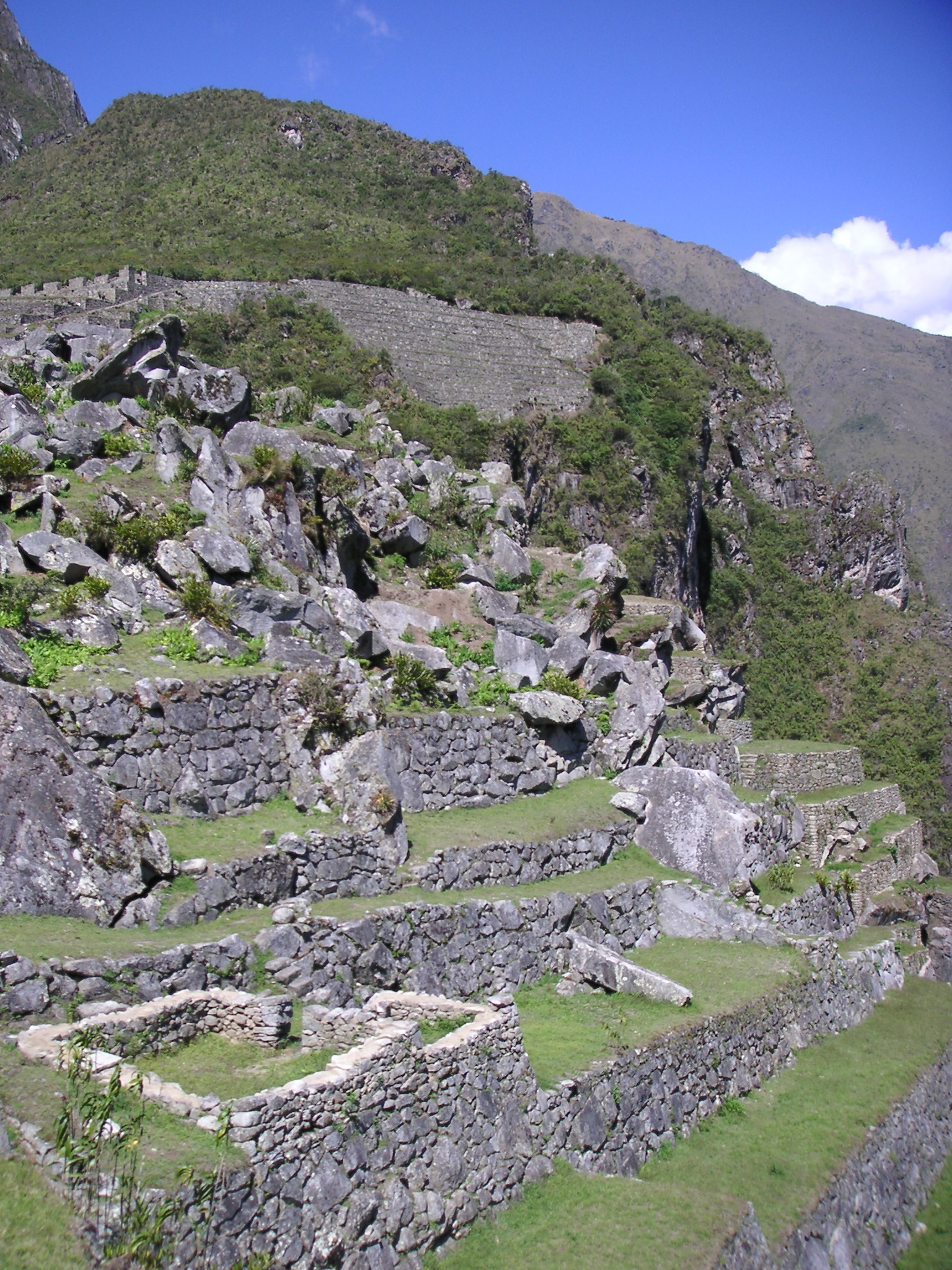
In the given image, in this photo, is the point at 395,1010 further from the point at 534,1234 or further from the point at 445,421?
the point at 445,421

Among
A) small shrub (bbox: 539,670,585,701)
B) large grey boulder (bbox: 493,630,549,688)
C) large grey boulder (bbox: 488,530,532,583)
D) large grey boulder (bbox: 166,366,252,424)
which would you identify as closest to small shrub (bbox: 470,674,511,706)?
large grey boulder (bbox: 493,630,549,688)

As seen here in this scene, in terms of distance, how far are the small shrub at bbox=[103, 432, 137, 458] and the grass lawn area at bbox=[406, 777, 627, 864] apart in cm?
899

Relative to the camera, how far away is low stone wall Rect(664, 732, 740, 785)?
762 inches

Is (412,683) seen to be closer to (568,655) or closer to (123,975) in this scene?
(568,655)

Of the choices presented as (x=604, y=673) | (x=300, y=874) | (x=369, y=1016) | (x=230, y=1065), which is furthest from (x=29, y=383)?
(x=230, y=1065)

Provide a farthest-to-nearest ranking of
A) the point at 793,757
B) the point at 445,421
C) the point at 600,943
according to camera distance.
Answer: the point at 445,421 → the point at 793,757 → the point at 600,943

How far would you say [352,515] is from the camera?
1959cm

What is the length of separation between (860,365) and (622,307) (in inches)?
3406

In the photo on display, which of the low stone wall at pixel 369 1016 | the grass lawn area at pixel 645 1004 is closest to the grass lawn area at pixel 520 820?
the grass lawn area at pixel 645 1004

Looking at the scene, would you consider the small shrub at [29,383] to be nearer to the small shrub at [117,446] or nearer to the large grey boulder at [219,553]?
the small shrub at [117,446]

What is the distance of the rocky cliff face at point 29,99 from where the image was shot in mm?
86438

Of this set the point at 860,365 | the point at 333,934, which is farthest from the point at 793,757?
the point at 860,365

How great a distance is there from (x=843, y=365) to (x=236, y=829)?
128868mm

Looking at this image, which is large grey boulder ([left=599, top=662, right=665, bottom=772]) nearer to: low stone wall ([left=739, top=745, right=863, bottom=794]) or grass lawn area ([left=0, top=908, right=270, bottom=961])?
low stone wall ([left=739, top=745, right=863, bottom=794])
